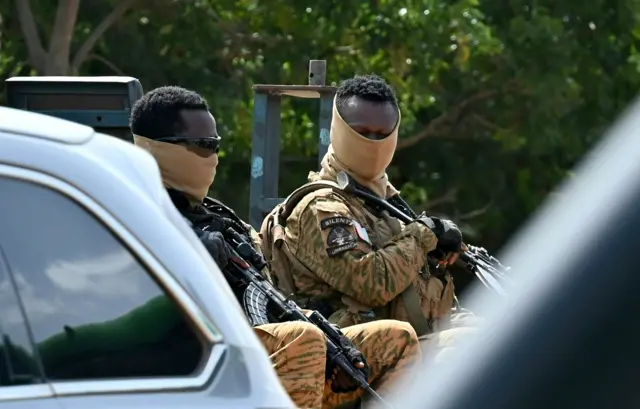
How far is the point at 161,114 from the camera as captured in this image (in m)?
4.23

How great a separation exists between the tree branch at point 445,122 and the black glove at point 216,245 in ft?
37.5

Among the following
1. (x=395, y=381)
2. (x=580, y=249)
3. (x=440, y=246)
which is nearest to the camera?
(x=580, y=249)

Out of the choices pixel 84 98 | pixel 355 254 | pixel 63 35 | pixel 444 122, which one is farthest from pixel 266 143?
pixel 444 122

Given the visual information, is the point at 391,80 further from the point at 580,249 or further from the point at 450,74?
the point at 580,249

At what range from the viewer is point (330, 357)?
13.7 ft

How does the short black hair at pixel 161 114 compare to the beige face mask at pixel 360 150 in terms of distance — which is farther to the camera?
the beige face mask at pixel 360 150

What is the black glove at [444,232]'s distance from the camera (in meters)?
4.74

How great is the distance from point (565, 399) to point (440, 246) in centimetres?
391

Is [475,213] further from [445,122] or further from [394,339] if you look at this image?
[394,339]

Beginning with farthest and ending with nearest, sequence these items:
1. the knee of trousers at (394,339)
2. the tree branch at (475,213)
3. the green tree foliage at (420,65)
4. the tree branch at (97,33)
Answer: the tree branch at (475,213)
the green tree foliage at (420,65)
the tree branch at (97,33)
the knee of trousers at (394,339)

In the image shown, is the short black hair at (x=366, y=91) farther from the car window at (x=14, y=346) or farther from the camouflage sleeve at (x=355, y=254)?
the car window at (x=14, y=346)

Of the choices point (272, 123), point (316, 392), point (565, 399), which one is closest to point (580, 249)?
point (565, 399)

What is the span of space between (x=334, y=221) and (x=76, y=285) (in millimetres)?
2668

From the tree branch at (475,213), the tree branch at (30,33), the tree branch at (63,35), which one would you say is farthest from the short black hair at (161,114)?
the tree branch at (475,213)
